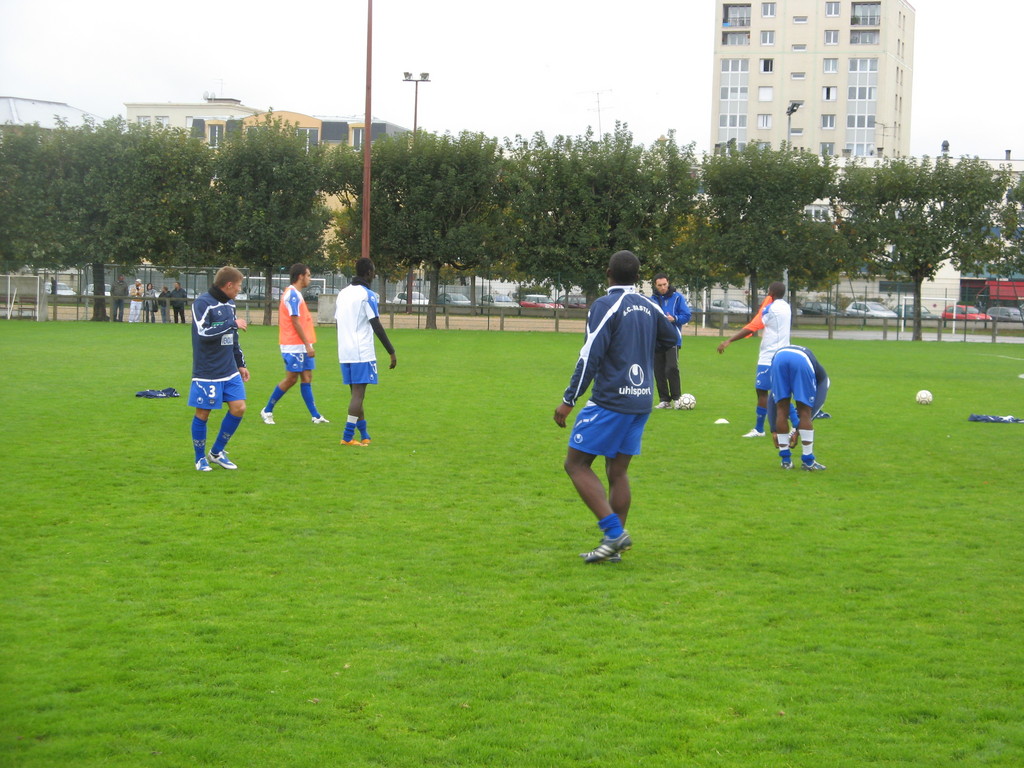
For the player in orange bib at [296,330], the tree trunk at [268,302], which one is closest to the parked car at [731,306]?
the tree trunk at [268,302]

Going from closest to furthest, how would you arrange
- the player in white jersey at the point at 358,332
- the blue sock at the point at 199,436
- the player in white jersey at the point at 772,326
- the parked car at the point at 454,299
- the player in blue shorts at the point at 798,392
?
the blue sock at the point at 199,436 < the player in blue shorts at the point at 798,392 < the player in white jersey at the point at 358,332 < the player in white jersey at the point at 772,326 < the parked car at the point at 454,299

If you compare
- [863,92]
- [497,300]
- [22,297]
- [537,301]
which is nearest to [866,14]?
[863,92]

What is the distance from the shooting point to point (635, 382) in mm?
6988

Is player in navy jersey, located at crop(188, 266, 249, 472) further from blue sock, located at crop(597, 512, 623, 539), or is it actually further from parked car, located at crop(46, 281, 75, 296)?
parked car, located at crop(46, 281, 75, 296)

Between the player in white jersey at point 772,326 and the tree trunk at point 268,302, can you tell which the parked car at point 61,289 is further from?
the player in white jersey at point 772,326

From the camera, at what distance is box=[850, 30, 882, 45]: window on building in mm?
92750

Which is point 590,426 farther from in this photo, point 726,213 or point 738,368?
point 726,213

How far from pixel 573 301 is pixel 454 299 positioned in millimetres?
5339

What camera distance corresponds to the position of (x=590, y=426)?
705 centimetres

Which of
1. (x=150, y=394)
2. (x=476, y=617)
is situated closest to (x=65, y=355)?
(x=150, y=394)

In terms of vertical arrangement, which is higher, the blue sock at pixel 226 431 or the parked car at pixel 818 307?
the parked car at pixel 818 307

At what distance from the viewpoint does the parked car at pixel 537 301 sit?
4756 cm

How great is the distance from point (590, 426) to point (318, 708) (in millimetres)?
2995

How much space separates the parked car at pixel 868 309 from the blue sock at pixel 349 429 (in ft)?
134
